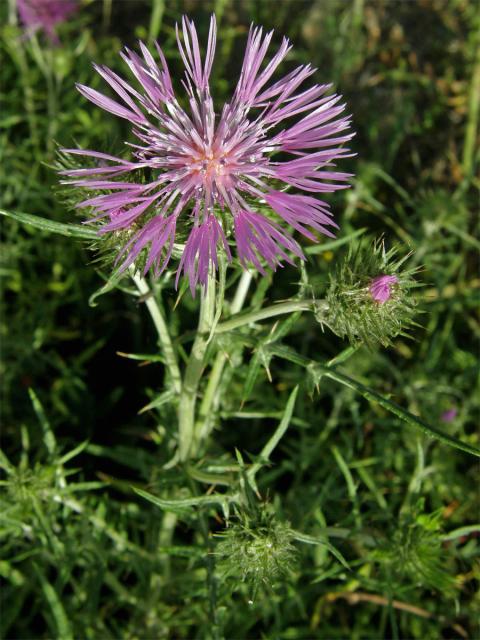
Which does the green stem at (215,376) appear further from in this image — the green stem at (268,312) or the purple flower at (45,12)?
the purple flower at (45,12)

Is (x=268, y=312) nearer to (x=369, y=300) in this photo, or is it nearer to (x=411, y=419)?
(x=369, y=300)

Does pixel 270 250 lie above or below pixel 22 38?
below

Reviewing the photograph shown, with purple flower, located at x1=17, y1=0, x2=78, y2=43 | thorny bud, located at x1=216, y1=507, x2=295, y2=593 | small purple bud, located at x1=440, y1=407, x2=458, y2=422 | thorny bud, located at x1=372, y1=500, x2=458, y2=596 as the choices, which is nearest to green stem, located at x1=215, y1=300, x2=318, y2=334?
thorny bud, located at x1=216, y1=507, x2=295, y2=593

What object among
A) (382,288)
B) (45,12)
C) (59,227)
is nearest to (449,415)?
(382,288)

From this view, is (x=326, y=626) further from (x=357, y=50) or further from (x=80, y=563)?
(x=357, y=50)

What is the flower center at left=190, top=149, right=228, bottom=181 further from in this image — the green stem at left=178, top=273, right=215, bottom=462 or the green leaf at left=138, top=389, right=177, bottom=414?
the green leaf at left=138, top=389, right=177, bottom=414

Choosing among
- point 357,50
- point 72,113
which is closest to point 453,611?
point 72,113
